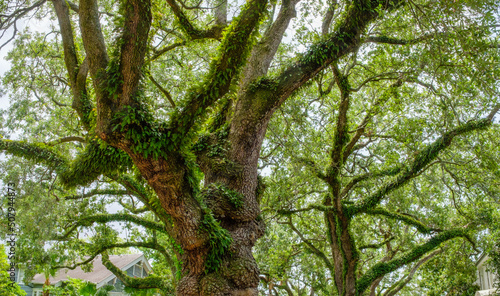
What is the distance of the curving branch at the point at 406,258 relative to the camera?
9086mm

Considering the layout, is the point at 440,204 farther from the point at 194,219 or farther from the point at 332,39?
the point at 194,219

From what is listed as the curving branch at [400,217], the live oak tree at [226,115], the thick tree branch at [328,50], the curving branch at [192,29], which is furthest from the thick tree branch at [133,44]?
the curving branch at [400,217]

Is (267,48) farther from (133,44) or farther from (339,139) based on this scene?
(133,44)

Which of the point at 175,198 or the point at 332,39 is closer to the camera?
the point at 175,198

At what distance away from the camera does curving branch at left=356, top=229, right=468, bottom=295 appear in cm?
909

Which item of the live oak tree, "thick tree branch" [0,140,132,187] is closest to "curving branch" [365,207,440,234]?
the live oak tree

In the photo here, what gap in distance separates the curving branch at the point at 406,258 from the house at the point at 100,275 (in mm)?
10558

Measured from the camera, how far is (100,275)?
16344 millimetres

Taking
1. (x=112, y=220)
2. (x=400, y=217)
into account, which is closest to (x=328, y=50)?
(x=400, y=217)

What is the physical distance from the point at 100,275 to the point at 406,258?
13.3m

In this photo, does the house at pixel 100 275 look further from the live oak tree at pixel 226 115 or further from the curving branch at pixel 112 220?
the live oak tree at pixel 226 115

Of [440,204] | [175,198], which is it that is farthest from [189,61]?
[440,204]

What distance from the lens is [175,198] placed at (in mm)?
4121

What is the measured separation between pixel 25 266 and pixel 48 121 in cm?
351
